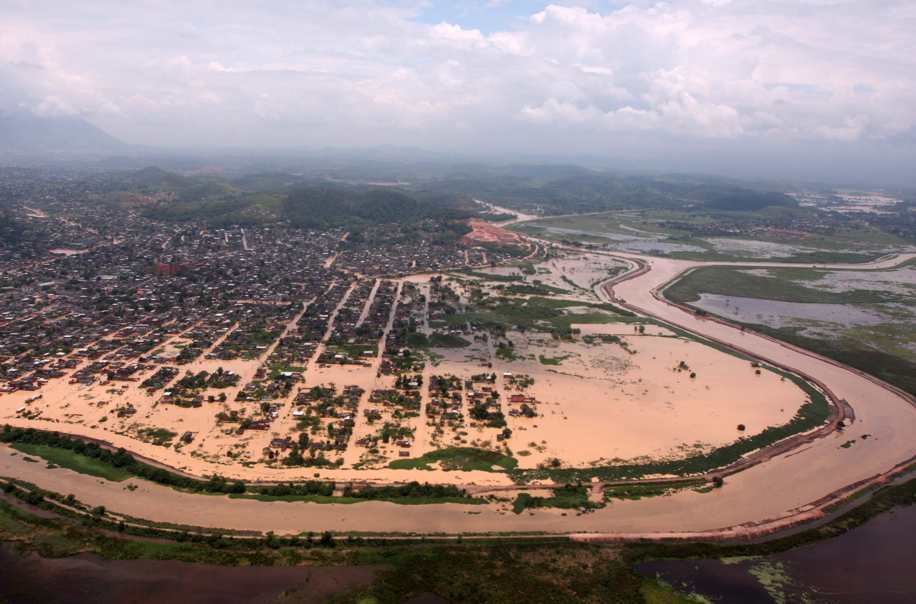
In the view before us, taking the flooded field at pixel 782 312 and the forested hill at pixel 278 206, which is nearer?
the flooded field at pixel 782 312

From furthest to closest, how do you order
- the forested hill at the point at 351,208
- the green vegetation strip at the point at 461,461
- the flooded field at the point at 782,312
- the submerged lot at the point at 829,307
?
the forested hill at the point at 351,208, the flooded field at the point at 782,312, the submerged lot at the point at 829,307, the green vegetation strip at the point at 461,461

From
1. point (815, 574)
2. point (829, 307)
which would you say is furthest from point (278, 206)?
point (815, 574)

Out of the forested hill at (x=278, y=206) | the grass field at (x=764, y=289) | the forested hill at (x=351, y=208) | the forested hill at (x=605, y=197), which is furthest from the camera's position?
the forested hill at (x=605, y=197)

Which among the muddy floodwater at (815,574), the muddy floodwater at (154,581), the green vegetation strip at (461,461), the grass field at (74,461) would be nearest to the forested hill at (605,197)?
the green vegetation strip at (461,461)

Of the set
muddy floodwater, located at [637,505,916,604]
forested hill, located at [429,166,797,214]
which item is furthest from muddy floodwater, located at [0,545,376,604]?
forested hill, located at [429,166,797,214]

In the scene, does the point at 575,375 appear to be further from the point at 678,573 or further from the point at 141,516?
the point at 141,516

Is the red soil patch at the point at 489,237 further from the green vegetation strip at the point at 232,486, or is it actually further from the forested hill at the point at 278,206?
the green vegetation strip at the point at 232,486

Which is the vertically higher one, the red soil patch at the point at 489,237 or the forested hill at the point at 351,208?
the forested hill at the point at 351,208
